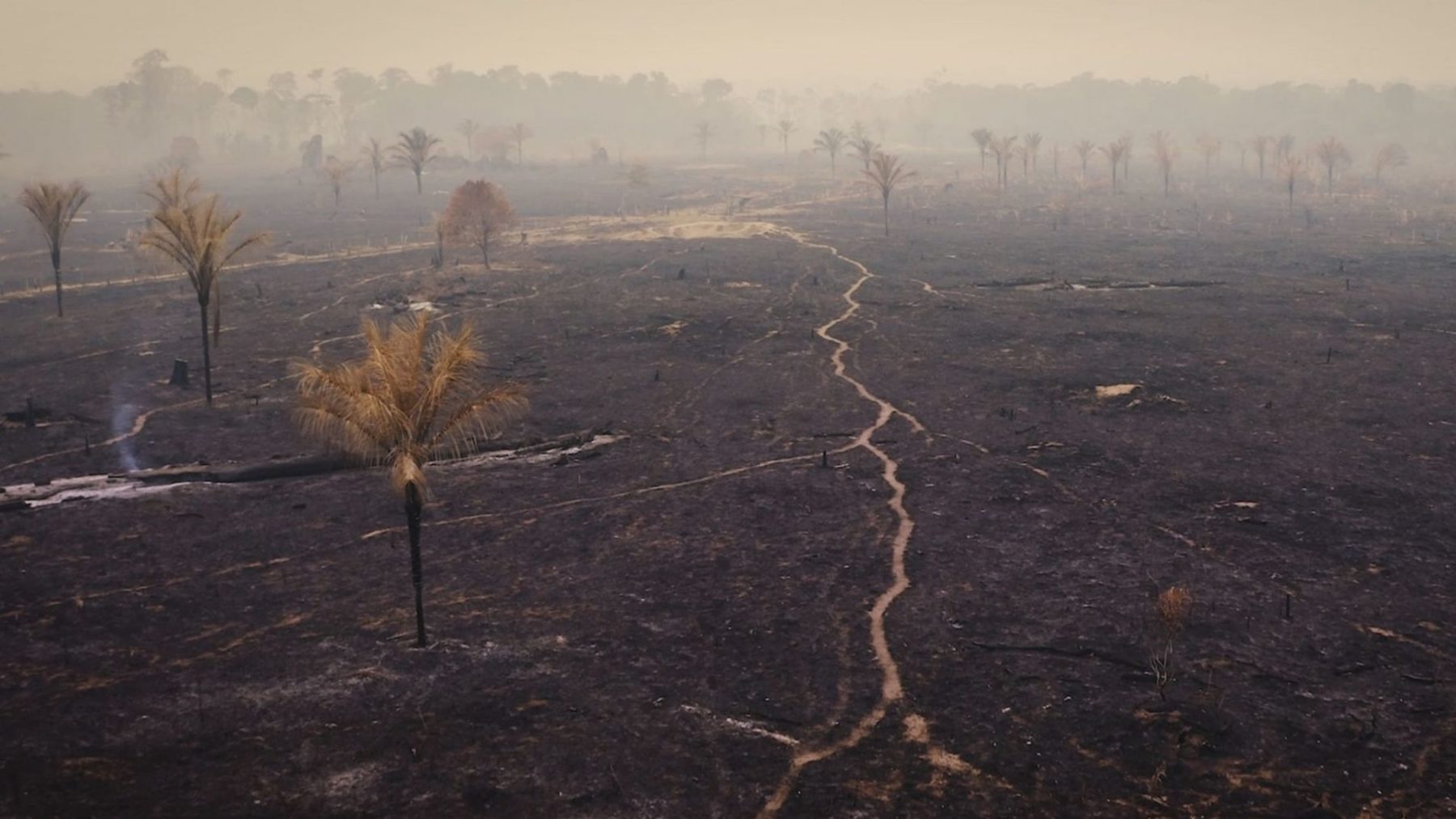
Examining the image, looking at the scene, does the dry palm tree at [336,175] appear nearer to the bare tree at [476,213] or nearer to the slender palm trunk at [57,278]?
the bare tree at [476,213]

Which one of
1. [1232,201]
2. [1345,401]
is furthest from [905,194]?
[1345,401]

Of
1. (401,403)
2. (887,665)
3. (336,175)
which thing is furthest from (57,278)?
(336,175)

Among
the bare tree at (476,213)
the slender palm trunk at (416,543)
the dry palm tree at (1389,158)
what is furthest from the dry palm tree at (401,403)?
the dry palm tree at (1389,158)

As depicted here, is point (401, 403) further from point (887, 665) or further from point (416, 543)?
point (887, 665)

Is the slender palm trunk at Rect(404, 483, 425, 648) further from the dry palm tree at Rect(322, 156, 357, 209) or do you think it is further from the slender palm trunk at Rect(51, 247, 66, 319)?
the dry palm tree at Rect(322, 156, 357, 209)

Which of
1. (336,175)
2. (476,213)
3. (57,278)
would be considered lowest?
(57,278)

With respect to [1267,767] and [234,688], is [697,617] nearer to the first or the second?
[234,688]
